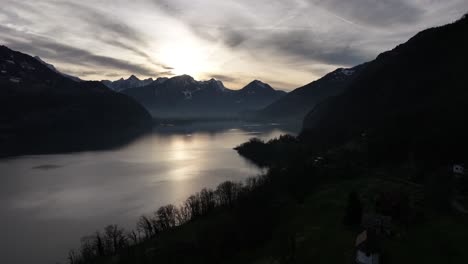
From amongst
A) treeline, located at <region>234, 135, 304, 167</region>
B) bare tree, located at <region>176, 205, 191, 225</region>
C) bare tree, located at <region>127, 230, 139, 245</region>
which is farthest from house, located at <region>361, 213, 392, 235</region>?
treeline, located at <region>234, 135, 304, 167</region>

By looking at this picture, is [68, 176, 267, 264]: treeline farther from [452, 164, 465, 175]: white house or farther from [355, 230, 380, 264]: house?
[452, 164, 465, 175]: white house

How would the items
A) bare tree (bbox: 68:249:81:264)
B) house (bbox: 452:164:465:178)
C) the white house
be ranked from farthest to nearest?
the white house, house (bbox: 452:164:465:178), bare tree (bbox: 68:249:81:264)

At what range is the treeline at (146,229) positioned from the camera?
2344 inches

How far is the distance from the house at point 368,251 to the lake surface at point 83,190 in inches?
2272

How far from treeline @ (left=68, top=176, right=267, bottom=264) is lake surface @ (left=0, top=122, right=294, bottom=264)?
Answer: 163 inches

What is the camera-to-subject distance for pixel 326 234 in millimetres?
52844

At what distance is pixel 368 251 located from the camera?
133 feet

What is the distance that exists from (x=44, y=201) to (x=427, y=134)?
138260 millimetres

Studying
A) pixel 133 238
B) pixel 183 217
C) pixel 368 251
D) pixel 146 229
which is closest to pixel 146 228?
pixel 146 229

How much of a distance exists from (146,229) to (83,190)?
56.8m

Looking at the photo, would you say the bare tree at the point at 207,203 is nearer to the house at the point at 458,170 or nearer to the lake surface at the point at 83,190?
the lake surface at the point at 83,190

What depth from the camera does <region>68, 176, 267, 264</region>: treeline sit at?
59531 mm

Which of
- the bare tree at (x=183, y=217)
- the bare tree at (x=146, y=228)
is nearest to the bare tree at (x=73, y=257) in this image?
the bare tree at (x=146, y=228)

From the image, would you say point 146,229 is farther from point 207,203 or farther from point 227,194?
A: point 227,194
